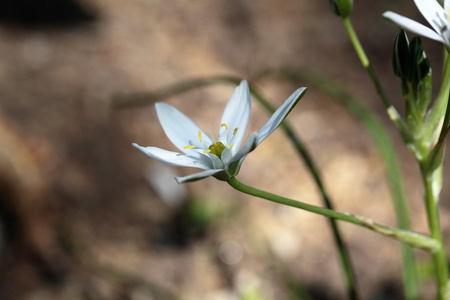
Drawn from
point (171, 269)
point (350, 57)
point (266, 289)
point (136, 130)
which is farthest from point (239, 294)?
point (350, 57)

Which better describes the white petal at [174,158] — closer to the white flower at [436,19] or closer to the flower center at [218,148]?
the flower center at [218,148]

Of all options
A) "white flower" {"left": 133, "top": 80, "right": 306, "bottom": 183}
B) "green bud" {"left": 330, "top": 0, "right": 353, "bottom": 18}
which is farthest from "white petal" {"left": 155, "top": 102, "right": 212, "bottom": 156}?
"green bud" {"left": 330, "top": 0, "right": 353, "bottom": 18}

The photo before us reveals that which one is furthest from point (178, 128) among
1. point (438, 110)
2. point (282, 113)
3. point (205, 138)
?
point (438, 110)

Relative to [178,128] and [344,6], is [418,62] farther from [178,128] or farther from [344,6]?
[178,128]

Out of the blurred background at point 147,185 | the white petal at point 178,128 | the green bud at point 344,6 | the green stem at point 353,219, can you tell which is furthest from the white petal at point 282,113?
the blurred background at point 147,185

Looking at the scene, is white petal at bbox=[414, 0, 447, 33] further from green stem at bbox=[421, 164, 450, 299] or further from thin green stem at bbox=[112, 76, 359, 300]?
thin green stem at bbox=[112, 76, 359, 300]

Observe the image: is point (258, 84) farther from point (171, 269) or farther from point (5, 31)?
point (5, 31)
